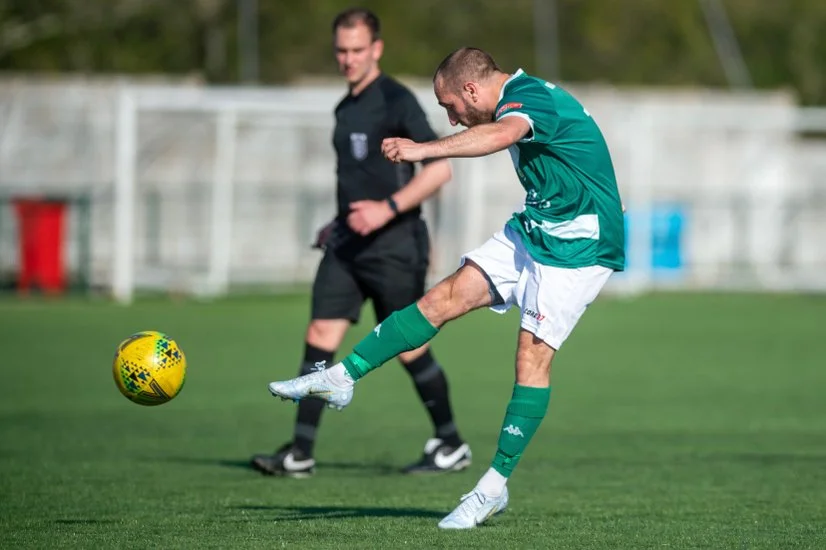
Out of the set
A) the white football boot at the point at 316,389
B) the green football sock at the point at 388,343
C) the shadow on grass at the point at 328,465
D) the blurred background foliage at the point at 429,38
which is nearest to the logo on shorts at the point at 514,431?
the green football sock at the point at 388,343

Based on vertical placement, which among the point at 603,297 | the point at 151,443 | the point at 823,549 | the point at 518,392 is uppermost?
the point at 518,392

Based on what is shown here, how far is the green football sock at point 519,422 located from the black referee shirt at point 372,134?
87.5 inches

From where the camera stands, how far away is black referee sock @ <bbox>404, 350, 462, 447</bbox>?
337 inches

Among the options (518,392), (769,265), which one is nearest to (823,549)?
(518,392)

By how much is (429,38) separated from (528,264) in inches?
962

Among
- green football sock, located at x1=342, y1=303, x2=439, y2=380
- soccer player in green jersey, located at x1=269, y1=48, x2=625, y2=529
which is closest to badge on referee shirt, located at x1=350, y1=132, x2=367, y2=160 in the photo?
soccer player in green jersey, located at x1=269, y1=48, x2=625, y2=529

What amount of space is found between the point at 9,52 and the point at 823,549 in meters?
24.6

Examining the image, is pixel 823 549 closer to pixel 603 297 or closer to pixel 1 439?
pixel 1 439

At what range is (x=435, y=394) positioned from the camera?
8.57 meters

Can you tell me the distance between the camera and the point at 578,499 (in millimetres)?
7398

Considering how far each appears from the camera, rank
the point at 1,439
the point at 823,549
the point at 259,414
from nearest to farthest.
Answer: the point at 823,549
the point at 1,439
the point at 259,414

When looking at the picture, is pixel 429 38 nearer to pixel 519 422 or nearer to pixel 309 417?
pixel 309 417

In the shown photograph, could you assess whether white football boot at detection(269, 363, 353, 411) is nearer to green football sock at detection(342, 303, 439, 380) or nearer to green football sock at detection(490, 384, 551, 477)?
green football sock at detection(342, 303, 439, 380)

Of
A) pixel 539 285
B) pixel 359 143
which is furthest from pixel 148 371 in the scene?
pixel 359 143
